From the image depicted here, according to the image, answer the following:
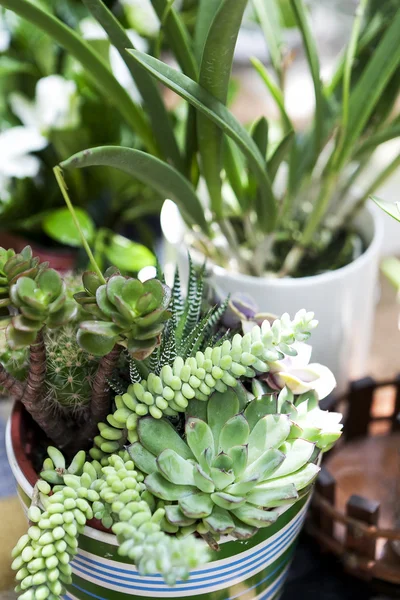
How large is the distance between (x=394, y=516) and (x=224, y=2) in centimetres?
36

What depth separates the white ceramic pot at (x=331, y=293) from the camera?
1.49 ft

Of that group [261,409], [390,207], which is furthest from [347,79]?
[261,409]

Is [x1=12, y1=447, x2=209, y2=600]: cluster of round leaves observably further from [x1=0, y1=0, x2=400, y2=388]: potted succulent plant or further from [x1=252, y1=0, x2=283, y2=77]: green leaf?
[x1=252, y1=0, x2=283, y2=77]: green leaf

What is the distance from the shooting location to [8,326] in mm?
293

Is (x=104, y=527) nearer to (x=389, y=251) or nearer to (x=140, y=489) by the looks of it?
(x=140, y=489)

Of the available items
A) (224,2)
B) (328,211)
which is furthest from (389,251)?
(224,2)

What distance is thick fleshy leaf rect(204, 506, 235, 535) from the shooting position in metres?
0.29

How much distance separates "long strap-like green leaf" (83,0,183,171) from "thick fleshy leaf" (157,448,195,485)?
0.73 ft

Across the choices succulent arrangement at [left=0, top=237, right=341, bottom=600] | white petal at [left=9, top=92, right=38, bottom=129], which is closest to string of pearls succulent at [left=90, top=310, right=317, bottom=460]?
succulent arrangement at [left=0, top=237, right=341, bottom=600]

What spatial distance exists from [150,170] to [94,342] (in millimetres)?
126

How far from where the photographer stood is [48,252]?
0.60 metres

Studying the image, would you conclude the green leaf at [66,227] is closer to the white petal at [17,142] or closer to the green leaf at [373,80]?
the white petal at [17,142]

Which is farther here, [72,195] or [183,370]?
[72,195]

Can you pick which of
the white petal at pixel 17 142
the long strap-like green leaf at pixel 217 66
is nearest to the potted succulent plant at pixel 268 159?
the long strap-like green leaf at pixel 217 66
